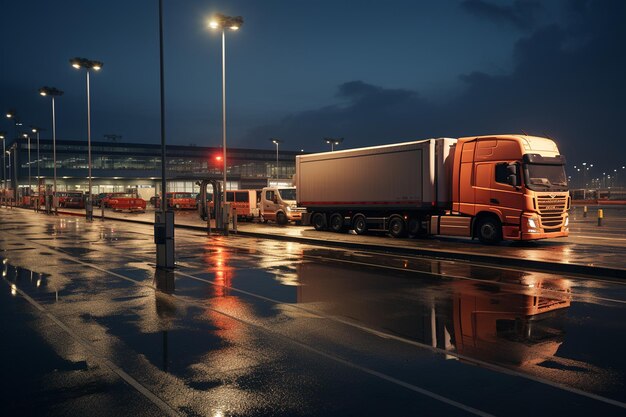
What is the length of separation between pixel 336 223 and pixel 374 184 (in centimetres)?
346

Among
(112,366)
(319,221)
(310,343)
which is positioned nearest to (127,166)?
(319,221)

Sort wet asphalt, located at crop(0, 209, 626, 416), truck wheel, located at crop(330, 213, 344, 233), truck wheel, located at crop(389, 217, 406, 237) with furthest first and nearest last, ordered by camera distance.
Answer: truck wheel, located at crop(330, 213, 344, 233) → truck wheel, located at crop(389, 217, 406, 237) → wet asphalt, located at crop(0, 209, 626, 416)

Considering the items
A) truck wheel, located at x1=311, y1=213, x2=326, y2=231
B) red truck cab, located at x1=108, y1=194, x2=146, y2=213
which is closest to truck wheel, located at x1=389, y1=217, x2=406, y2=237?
truck wheel, located at x1=311, y1=213, x2=326, y2=231

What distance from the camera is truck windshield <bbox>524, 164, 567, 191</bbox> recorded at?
18.7m

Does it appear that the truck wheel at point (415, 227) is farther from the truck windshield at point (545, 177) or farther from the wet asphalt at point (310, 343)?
the wet asphalt at point (310, 343)

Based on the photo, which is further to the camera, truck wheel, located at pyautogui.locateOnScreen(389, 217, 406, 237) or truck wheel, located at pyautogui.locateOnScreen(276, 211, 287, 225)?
truck wheel, located at pyautogui.locateOnScreen(276, 211, 287, 225)

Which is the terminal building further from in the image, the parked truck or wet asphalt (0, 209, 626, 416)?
wet asphalt (0, 209, 626, 416)

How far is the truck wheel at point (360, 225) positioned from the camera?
2472cm

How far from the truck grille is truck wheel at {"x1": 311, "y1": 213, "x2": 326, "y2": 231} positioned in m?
10.8

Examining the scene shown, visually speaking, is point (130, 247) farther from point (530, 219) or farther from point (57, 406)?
point (57, 406)

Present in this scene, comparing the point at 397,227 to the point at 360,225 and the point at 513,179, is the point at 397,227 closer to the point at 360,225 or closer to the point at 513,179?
the point at 360,225

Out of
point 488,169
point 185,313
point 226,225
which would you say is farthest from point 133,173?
point 185,313

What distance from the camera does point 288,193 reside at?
32.9 metres

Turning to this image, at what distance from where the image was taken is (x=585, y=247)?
18531 millimetres
